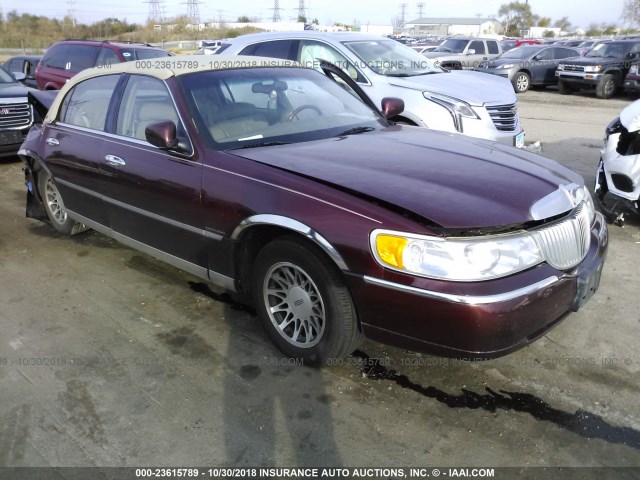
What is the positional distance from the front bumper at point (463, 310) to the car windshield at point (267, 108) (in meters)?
1.39

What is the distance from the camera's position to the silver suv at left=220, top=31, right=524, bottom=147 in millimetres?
6684

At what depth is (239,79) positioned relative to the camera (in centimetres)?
396

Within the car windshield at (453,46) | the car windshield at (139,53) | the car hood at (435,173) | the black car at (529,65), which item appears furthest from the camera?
the car windshield at (453,46)

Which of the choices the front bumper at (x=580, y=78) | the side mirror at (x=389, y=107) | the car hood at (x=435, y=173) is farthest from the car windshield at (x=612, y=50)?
the car hood at (x=435, y=173)

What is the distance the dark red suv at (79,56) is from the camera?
10.7 m

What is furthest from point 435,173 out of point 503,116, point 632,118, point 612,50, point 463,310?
point 612,50

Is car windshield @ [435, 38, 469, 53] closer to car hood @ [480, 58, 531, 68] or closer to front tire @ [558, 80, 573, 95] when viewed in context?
car hood @ [480, 58, 531, 68]

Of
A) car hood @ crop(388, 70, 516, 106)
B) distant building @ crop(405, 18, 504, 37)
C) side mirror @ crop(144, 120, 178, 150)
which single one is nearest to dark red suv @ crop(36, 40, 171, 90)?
car hood @ crop(388, 70, 516, 106)

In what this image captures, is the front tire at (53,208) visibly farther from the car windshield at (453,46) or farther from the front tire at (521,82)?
the car windshield at (453,46)

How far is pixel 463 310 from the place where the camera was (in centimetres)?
250

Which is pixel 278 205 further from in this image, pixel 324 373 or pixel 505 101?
pixel 505 101

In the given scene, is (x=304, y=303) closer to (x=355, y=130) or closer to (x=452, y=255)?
(x=452, y=255)

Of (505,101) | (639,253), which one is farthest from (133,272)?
(505,101)

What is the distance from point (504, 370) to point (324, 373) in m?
1.05
